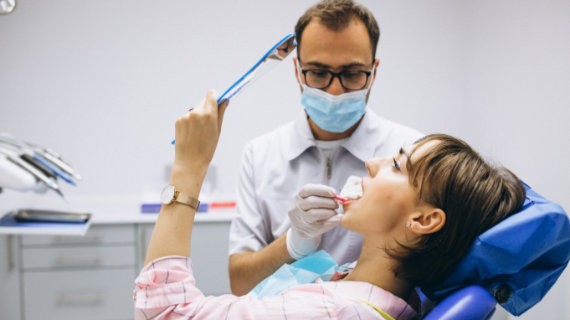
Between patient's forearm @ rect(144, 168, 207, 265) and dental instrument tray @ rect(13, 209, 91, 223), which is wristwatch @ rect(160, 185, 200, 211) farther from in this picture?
dental instrument tray @ rect(13, 209, 91, 223)

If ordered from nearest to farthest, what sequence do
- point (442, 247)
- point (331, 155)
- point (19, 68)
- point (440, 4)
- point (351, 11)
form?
point (442, 247) → point (351, 11) → point (331, 155) → point (19, 68) → point (440, 4)

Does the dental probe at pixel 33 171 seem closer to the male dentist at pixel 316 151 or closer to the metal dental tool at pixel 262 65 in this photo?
the male dentist at pixel 316 151

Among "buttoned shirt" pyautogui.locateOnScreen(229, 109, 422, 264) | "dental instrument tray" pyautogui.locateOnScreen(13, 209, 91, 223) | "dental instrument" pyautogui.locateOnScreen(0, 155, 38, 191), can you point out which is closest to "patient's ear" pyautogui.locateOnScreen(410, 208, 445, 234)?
"buttoned shirt" pyautogui.locateOnScreen(229, 109, 422, 264)

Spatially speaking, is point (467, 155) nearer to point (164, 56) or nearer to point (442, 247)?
point (442, 247)

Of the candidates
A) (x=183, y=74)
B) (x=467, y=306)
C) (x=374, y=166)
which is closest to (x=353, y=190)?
(x=374, y=166)

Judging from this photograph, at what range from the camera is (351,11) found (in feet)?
4.36

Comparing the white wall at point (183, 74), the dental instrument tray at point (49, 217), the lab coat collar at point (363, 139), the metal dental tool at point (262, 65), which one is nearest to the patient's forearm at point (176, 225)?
the metal dental tool at point (262, 65)

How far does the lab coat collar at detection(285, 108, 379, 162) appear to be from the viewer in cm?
144

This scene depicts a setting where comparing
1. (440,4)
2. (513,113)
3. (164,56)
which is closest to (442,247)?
(513,113)

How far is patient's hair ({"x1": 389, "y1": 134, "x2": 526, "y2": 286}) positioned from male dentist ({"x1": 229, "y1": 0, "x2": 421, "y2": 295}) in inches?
9.8

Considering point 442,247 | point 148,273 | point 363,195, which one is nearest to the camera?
point 148,273

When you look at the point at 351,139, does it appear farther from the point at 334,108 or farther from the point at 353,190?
the point at 353,190

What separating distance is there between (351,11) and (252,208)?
773 millimetres

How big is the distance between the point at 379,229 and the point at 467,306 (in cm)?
33
